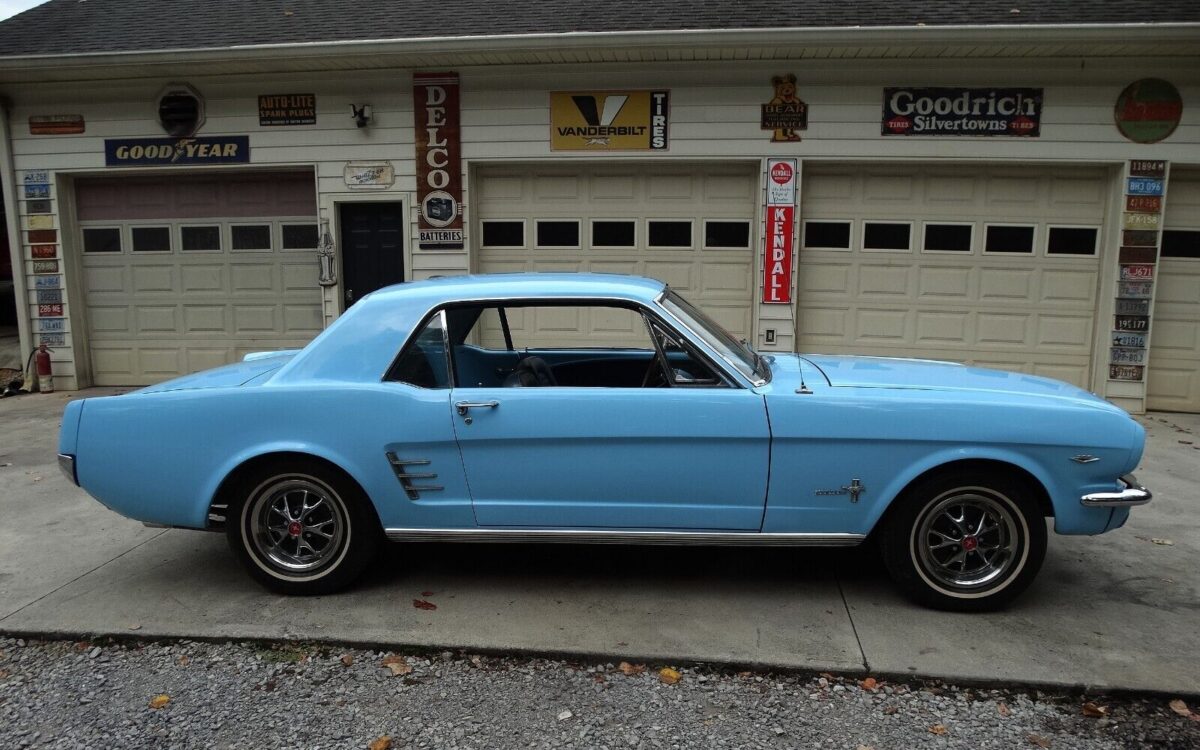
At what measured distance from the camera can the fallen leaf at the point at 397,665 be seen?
10.6 feet

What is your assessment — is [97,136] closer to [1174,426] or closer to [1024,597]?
[1024,597]

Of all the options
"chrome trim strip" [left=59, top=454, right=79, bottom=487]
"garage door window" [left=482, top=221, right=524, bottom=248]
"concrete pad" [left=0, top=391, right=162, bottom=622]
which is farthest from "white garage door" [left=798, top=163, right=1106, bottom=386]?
"chrome trim strip" [left=59, top=454, right=79, bottom=487]

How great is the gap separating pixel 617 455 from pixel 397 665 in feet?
4.17

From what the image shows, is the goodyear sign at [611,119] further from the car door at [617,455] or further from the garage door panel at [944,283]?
the car door at [617,455]

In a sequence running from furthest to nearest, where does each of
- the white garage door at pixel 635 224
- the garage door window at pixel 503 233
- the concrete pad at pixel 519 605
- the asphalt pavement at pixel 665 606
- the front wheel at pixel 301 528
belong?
1. the garage door window at pixel 503 233
2. the white garage door at pixel 635 224
3. the front wheel at pixel 301 528
4. the concrete pad at pixel 519 605
5. the asphalt pavement at pixel 665 606

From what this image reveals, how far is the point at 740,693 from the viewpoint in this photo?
305 centimetres

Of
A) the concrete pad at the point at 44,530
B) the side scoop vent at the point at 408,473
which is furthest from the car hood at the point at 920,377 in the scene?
the concrete pad at the point at 44,530

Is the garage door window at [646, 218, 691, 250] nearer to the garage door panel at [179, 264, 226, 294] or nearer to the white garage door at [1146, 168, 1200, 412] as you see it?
the white garage door at [1146, 168, 1200, 412]

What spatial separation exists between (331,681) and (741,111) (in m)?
7.16

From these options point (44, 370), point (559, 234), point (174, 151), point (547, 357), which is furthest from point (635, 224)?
point (44, 370)

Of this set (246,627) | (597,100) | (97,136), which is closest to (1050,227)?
(597,100)

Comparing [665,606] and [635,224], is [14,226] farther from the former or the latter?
[665,606]

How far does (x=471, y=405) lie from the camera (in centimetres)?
370

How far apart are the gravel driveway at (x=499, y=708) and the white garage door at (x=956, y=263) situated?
626cm
